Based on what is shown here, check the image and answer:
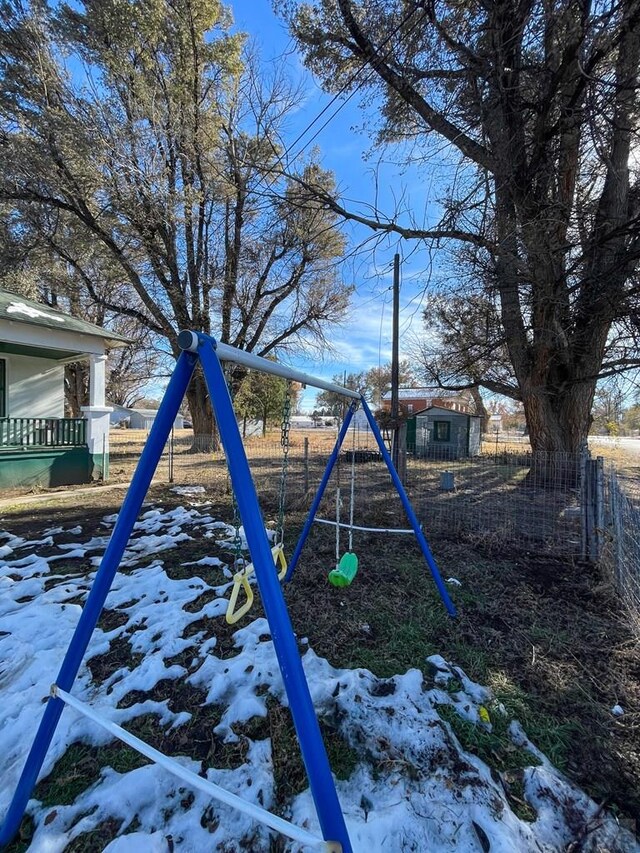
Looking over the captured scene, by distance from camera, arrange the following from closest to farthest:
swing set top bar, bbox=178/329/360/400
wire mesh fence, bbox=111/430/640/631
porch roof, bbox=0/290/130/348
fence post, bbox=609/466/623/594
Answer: swing set top bar, bbox=178/329/360/400 → fence post, bbox=609/466/623/594 → wire mesh fence, bbox=111/430/640/631 → porch roof, bbox=0/290/130/348

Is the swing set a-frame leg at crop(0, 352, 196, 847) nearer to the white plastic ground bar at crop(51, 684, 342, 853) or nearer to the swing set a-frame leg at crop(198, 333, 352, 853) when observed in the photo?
the white plastic ground bar at crop(51, 684, 342, 853)

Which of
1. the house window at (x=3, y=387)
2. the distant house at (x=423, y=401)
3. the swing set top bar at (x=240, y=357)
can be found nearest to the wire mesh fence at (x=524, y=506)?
the swing set top bar at (x=240, y=357)

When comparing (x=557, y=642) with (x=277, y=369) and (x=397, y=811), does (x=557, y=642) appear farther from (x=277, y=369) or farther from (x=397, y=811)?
(x=277, y=369)

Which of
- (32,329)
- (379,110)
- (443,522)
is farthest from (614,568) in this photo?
(32,329)

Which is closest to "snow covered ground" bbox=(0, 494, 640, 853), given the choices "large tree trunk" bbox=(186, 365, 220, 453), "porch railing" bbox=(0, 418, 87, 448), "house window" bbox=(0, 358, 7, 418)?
"porch railing" bbox=(0, 418, 87, 448)

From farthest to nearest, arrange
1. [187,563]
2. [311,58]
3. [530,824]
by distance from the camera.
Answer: [311,58], [187,563], [530,824]

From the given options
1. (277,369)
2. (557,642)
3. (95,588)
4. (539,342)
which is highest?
(539,342)

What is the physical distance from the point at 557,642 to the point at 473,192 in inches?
189

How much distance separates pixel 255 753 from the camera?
1.70 m

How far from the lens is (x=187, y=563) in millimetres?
3932

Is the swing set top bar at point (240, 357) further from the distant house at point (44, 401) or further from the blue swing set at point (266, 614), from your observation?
the distant house at point (44, 401)

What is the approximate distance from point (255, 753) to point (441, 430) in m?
15.8

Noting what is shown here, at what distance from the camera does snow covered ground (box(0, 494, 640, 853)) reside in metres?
1.37

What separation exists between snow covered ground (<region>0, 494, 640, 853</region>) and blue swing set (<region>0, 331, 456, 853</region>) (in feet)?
0.91
